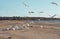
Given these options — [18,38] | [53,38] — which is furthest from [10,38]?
[53,38]

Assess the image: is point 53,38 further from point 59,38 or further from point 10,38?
point 10,38

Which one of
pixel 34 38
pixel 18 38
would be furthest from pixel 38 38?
pixel 18 38

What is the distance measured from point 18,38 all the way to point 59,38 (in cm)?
491

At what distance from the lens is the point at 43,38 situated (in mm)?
24156

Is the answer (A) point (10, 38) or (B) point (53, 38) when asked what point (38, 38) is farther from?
(A) point (10, 38)

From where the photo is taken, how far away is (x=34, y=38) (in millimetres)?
24031

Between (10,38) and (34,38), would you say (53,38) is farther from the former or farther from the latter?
(10,38)

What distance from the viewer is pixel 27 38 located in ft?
78.7

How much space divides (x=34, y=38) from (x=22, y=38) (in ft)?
4.72

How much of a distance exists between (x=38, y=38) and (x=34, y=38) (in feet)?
1.57

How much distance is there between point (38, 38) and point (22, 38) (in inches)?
75.5

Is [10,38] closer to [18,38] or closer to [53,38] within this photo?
[18,38]

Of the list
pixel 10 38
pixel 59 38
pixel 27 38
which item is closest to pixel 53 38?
pixel 59 38

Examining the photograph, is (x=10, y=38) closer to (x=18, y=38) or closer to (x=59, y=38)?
(x=18, y=38)
